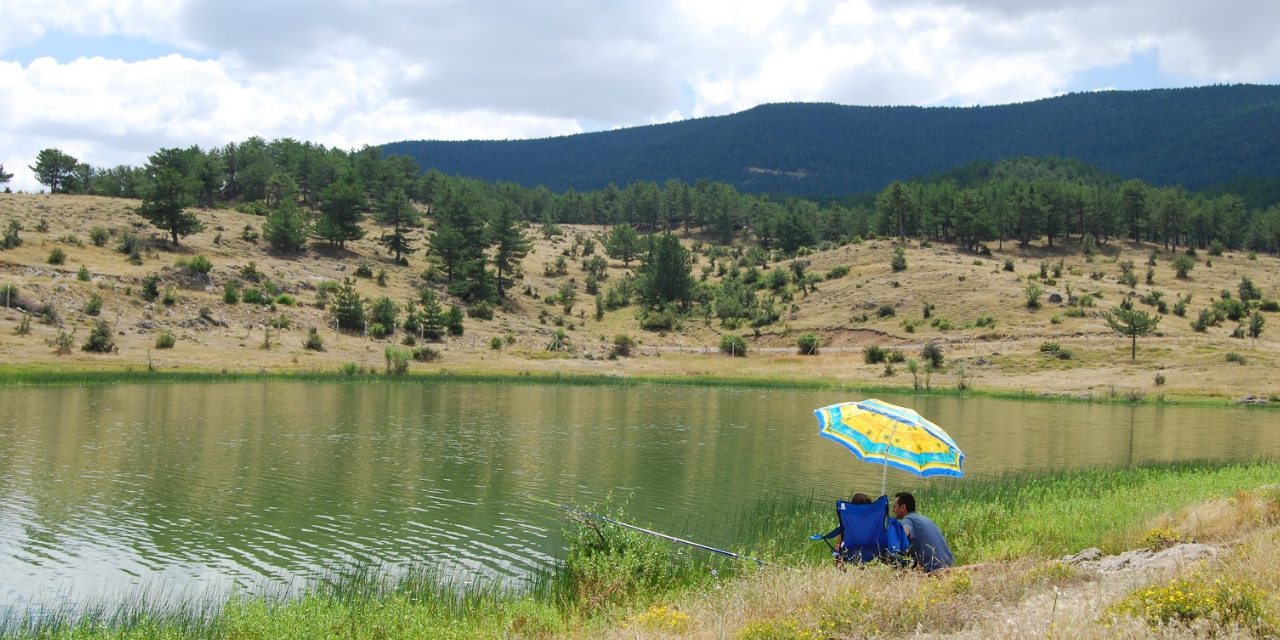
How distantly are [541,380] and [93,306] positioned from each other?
3519cm

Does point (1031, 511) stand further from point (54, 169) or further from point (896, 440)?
point (54, 169)

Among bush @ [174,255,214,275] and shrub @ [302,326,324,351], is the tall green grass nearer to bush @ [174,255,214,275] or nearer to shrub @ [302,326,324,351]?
shrub @ [302,326,324,351]

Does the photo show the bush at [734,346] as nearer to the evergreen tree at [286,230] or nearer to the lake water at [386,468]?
the lake water at [386,468]

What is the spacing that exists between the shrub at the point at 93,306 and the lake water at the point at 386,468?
81.2 feet

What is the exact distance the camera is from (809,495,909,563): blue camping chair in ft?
44.3

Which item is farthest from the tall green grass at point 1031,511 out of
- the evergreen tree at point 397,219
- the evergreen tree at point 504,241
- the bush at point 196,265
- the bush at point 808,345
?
the evergreen tree at point 397,219

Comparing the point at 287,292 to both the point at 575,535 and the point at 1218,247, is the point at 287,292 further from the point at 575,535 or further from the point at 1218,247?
the point at 1218,247

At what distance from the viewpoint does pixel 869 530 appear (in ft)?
45.0

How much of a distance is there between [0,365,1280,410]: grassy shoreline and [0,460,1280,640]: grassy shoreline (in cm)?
3999

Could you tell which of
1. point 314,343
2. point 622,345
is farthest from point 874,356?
point 314,343

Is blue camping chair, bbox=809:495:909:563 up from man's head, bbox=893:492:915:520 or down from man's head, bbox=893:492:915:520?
down

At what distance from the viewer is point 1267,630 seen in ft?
29.1

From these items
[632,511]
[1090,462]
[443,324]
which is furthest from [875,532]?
[443,324]

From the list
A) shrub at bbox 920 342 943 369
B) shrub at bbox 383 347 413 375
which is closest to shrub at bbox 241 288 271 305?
shrub at bbox 383 347 413 375
